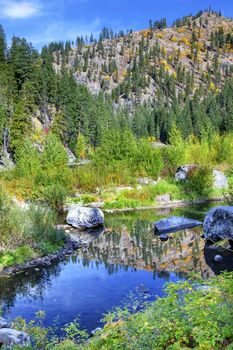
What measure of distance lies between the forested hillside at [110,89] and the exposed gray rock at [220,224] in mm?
43702

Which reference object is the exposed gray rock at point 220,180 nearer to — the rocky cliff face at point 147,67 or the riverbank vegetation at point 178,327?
the riverbank vegetation at point 178,327

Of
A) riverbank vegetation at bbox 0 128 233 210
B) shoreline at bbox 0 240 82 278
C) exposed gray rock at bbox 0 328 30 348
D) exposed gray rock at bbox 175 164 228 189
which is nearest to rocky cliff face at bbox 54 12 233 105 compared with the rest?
riverbank vegetation at bbox 0 128 233 210

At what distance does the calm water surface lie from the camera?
12625mm

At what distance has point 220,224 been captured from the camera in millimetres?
19109

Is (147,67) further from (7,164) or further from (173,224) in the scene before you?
(173,224)

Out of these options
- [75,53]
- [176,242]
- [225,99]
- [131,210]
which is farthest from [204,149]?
[75,53]

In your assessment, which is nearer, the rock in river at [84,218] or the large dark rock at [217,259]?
the large dark rock at [217,259]

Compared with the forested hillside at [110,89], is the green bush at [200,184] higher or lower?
lower

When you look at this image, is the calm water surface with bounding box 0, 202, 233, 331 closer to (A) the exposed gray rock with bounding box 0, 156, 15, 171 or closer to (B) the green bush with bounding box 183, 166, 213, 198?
(B) the green bush with bounding box 183, 166, 213, 198

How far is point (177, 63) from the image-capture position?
18188cm

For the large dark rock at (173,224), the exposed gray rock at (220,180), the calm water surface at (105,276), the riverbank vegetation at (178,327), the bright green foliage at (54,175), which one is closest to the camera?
the riverbank vegetation at (178,327)

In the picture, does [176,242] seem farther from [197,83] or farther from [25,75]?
[197,83]

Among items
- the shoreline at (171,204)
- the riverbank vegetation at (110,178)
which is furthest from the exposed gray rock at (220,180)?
the shoreline at (171,204)

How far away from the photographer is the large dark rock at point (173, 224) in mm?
23406
